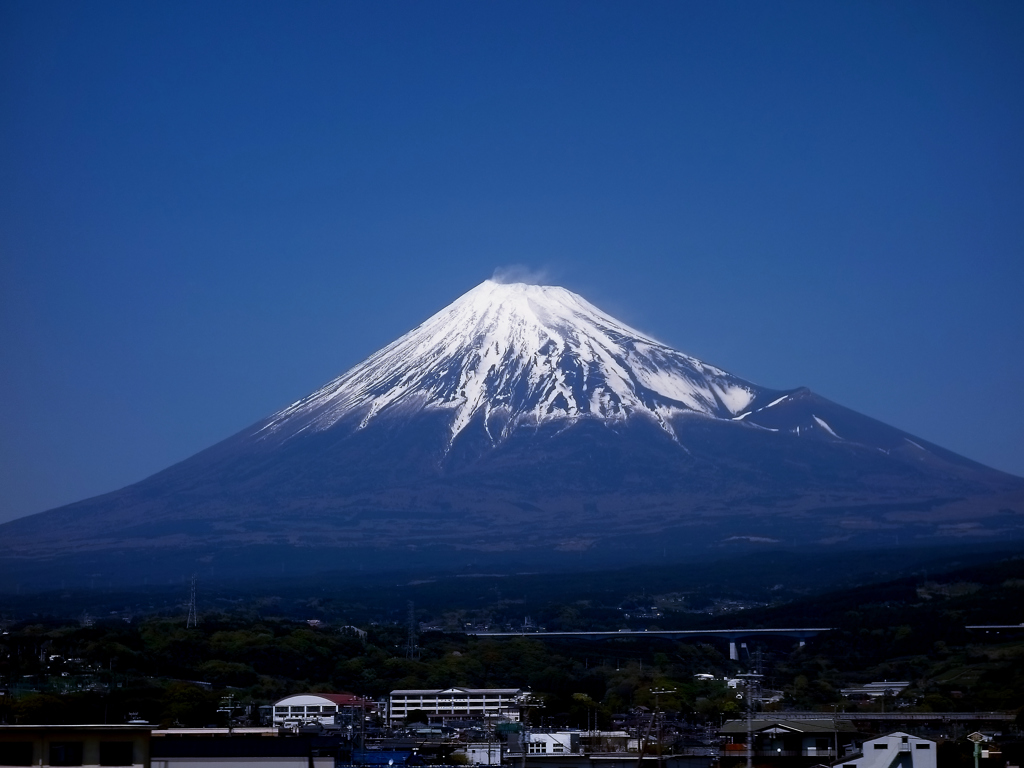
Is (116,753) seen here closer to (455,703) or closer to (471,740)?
(471,740)

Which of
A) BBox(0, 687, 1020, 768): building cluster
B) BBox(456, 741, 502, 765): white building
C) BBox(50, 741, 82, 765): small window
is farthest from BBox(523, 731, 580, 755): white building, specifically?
BBox(50, 741, 82, 765): small window

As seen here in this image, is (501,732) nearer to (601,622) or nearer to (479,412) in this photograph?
(601,622)

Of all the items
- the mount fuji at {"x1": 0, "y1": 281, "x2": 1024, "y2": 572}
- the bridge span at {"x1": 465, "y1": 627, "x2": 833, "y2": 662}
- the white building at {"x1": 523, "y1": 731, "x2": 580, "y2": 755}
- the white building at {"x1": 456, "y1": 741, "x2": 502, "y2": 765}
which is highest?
the mount fuji at {"x1": 0, "y1": 281, "x2": 1024, "y2": 572}

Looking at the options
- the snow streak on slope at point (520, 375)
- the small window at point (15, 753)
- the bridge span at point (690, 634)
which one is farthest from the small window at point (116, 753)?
the snow streak on slope at point (520, 375)

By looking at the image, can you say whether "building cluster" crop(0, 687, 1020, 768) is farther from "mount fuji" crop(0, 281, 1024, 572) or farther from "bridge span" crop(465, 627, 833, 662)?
"mount fuji" crop(0, 281, 1024, 572)

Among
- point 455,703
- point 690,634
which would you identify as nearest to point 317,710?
point 455,703

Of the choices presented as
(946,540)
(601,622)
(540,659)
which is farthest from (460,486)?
(540,659)

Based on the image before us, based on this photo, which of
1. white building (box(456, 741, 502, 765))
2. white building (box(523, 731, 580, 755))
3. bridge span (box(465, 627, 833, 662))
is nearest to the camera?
white building (box(523, 731, 580, 755))
